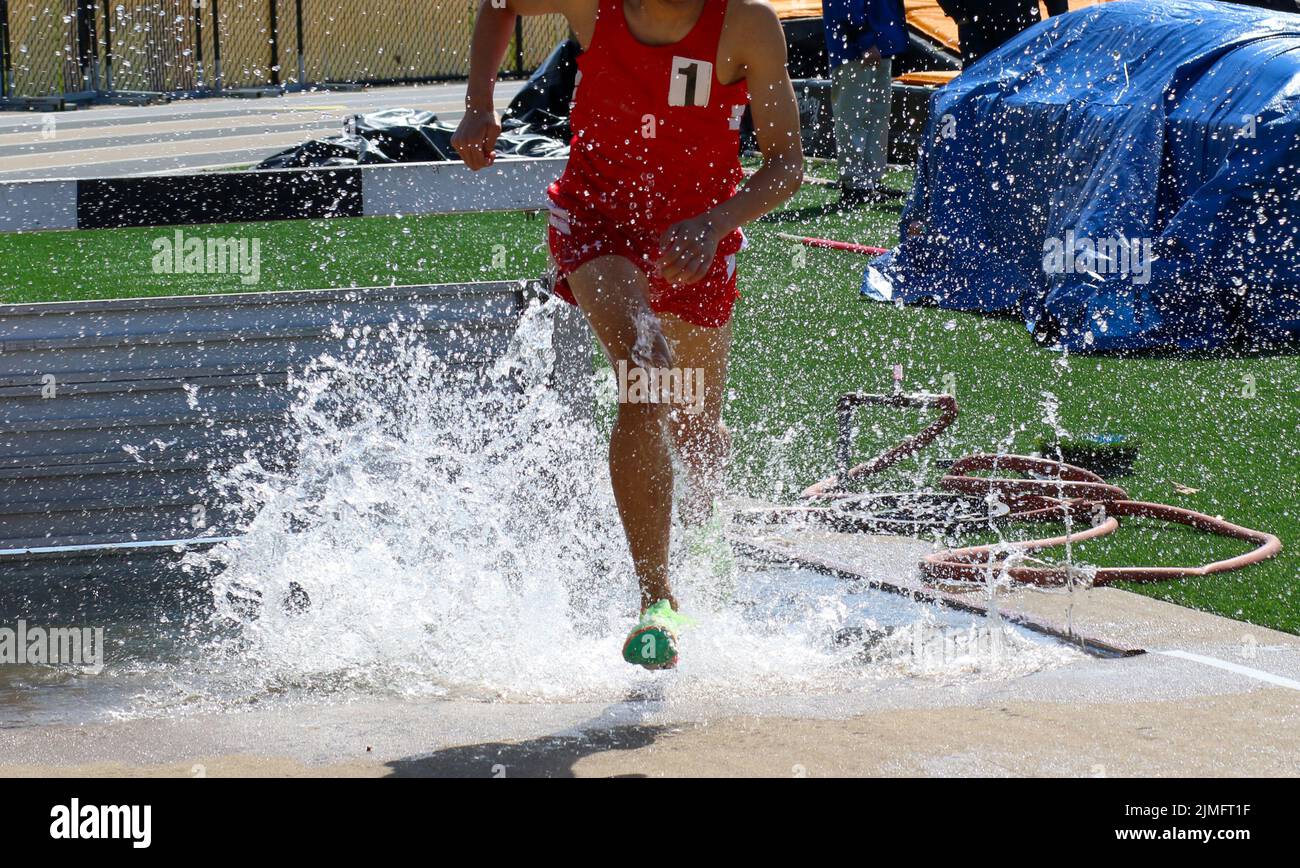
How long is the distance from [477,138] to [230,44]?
110ft

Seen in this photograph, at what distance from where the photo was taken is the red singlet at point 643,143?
4.08 meters

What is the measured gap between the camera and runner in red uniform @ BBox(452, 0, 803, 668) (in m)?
3.90

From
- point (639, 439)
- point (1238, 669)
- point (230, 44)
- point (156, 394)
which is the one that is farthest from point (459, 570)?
point (230, 44)

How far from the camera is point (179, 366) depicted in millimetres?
5020

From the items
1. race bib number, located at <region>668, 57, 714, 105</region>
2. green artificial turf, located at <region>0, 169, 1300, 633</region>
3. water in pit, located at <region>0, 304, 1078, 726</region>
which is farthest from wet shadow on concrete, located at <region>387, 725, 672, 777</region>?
green artificial turf, located at <region>0, 169, 1300, 633</region>

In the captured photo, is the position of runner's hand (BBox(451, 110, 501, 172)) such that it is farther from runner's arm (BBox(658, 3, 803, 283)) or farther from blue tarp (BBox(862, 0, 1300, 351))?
blue tarp (BBox(862, 0, 1300, 351))

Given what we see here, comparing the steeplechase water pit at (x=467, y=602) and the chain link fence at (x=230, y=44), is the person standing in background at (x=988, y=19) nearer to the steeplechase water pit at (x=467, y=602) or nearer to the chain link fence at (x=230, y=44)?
the steeplechase water pit at (x=467, y=602)

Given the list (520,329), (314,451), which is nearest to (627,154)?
(520,329)

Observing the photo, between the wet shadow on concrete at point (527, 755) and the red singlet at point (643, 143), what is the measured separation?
4.00ft

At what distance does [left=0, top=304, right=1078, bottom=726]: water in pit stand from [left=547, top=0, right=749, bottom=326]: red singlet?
910 millimetres

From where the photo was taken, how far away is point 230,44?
117 feet

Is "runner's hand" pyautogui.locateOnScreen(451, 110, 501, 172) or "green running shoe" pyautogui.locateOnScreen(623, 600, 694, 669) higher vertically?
"runner's hand" pyautogui.locateOnScreen(451, 110, 501, 172)
